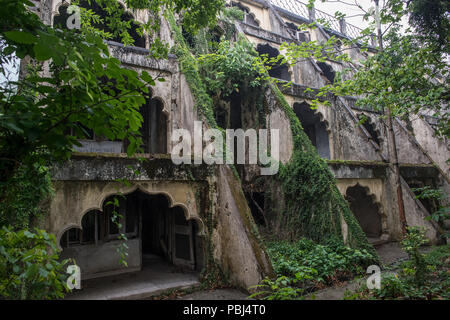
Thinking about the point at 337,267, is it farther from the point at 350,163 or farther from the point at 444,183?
the point at 444,183

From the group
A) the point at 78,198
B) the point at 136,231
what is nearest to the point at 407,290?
the point at 78,198

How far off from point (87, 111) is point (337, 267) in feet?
20.4

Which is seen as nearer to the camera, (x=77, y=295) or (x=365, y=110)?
(x=77, y=295)

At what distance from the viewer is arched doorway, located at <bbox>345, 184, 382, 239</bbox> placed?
10758mm

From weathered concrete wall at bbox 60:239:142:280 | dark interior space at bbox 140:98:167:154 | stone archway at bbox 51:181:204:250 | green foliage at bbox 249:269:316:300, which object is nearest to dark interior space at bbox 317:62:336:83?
dark interior space at bbox 140:98:167:154

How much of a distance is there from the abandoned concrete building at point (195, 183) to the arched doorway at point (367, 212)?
4 cm

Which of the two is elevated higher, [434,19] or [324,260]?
[434,19]

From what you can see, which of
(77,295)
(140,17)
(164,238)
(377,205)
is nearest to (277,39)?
(140,17)

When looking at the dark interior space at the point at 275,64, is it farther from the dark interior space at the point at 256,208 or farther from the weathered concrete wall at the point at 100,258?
the weathered concrete wall at the point at 100,258

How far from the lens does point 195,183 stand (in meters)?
6.82

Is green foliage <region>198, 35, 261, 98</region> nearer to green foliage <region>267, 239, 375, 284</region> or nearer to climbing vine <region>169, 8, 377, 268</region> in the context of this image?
climbing vine <region>169, 8, 377, 268</region>

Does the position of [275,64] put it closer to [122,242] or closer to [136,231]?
[136,231]

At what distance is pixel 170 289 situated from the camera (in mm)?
6312

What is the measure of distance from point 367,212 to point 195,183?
26.1 feet
